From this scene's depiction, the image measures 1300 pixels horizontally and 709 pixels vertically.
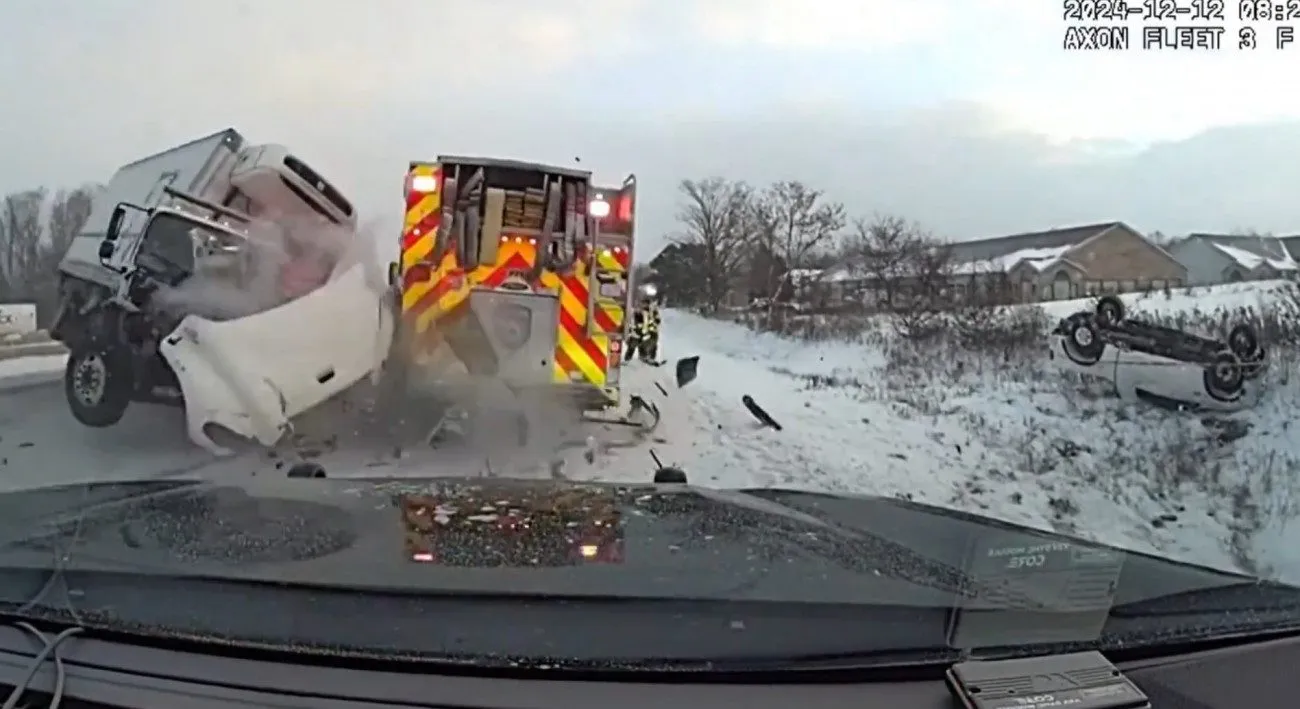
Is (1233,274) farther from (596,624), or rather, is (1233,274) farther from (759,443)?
(596,624)

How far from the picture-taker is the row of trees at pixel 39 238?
3.58 meters

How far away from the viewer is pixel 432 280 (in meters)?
3.93

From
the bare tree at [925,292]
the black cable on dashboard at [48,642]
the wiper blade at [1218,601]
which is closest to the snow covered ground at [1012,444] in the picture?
the bare tree at [925,292]

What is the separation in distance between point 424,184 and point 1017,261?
6.76ft

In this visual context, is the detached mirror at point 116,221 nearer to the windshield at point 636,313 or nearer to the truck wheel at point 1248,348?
the windshield at point 636,313

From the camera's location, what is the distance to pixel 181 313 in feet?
11.8

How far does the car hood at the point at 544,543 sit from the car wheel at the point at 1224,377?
2.12m

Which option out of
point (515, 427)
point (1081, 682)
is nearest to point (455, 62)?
point (515, 427)

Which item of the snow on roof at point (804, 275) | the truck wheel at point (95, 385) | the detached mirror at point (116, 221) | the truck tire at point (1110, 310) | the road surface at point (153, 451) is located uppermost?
the detached mirror at point (116, 221)

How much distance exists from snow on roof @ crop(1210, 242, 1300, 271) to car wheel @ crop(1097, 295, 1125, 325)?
336mm

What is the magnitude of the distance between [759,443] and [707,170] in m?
0.97

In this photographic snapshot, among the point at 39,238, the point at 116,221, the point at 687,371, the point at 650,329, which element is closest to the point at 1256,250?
the point at 687,371

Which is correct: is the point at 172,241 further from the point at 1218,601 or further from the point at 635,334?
the point at 1218,601

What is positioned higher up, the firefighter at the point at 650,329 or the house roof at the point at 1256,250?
the house roof at the point at 1256,250
